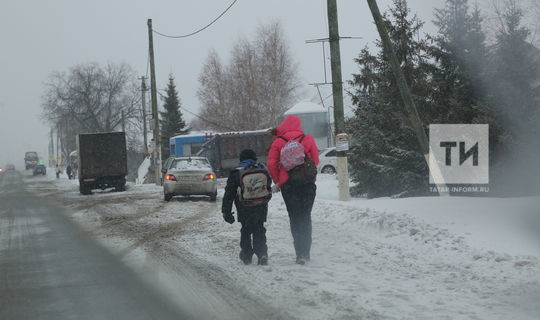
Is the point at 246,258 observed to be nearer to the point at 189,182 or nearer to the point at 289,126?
the point at 289,126

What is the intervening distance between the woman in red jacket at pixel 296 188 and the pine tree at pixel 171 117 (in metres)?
60.5

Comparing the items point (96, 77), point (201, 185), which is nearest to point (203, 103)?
point (96, 77)

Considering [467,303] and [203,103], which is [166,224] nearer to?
[467,303]

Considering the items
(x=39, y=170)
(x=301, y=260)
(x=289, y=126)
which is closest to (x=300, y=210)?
(x=301, y=260)

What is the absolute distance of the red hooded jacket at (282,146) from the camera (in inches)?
289

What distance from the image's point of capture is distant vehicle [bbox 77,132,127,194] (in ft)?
93.9

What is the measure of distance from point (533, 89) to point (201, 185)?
10244 millimetres

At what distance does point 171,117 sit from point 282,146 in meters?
62.9

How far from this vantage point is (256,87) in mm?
54656

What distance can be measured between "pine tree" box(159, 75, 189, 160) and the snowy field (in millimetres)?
56174

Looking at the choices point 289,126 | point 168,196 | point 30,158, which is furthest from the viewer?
point 30,158

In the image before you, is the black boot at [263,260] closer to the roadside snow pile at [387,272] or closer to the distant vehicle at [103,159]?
the roadside snow pile at [387,272]

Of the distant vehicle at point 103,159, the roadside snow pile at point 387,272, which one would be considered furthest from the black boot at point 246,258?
the distant vehicle at point 103,159

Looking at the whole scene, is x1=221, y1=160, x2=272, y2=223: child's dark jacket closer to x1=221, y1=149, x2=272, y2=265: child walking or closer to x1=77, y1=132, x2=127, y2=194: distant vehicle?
x1=221, y1=149, x2=272, y2=265: child walking
